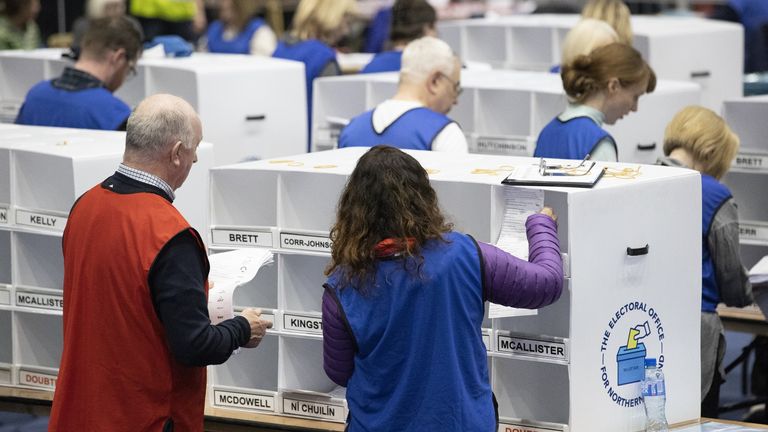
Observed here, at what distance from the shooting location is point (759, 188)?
16.9ft

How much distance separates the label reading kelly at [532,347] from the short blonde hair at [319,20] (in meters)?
3.91

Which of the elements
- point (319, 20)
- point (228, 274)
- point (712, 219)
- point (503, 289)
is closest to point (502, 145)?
point (712, 219)

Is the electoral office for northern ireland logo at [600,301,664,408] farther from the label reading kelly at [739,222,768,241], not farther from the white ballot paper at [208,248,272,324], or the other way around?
the label reading kelly at [739,222,768,241]

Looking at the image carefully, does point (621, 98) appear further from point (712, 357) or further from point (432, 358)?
point (432, 358)

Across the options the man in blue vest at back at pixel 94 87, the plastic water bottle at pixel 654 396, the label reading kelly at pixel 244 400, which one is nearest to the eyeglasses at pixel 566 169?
the plastic water bottle at pixel 654 396

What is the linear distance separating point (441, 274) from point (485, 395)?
0.34 meters

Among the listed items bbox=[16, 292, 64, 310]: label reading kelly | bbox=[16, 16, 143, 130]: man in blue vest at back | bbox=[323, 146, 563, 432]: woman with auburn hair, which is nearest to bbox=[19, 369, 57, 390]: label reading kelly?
bbox=[16, 292, 64, 310]: label reading kelly

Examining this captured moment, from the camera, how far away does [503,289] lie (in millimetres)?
3094

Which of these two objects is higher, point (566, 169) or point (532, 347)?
point (566, 169)

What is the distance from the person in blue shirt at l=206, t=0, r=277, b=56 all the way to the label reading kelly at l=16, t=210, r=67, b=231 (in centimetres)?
417

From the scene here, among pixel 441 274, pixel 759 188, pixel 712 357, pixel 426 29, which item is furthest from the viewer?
pixel 426 29

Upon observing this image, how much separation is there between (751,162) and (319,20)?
2.89 metres

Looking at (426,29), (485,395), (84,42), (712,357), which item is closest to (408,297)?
(485,395)

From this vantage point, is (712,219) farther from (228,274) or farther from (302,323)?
(228,274)
